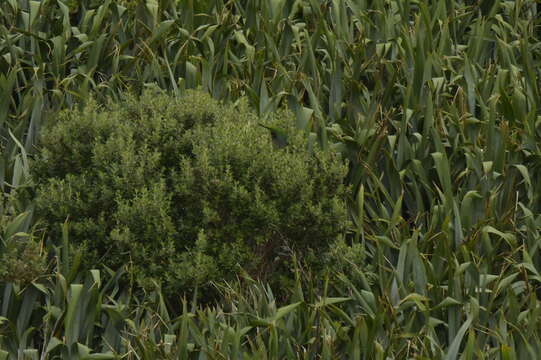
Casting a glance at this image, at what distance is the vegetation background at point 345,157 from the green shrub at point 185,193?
129 millimetres

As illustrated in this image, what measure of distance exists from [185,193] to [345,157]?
1114 mm

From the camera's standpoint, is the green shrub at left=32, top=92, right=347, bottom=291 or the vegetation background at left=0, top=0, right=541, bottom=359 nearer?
the vegetation background at left=0, top=0, right=541, bottom=359

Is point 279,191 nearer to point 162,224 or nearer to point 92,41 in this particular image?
point 162,224

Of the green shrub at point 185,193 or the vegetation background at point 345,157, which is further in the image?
the green shrub at point 185,193

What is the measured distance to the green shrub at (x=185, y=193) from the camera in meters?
4.57

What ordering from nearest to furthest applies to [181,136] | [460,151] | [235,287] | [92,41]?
[235,287] → [181,136] → [460,151] → [92,41]

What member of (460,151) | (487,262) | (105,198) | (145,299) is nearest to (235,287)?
(145,299)

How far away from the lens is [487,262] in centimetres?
494

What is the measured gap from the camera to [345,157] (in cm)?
540

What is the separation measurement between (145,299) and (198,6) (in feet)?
7.79

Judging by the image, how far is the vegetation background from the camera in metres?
4.43

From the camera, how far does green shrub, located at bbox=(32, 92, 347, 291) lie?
457 centimetres

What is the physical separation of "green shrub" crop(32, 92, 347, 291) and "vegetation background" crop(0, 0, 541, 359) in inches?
5.1

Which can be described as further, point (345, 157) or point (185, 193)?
point (345, 157)
